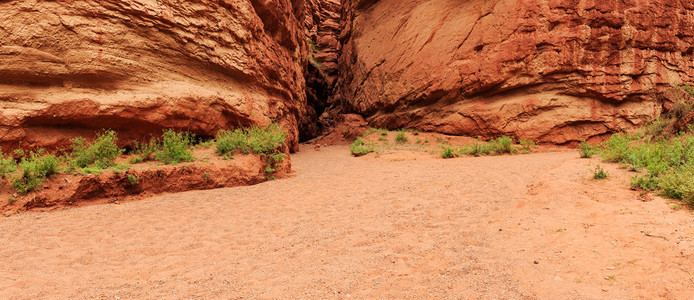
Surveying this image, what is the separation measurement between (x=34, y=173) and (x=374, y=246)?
18.0 feet

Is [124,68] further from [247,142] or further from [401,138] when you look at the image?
[401,138]

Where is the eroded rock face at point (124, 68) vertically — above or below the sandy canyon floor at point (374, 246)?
above

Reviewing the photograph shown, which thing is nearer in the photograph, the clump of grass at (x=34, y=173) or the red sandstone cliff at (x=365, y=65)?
the clump of grass at (x=34, y=173)

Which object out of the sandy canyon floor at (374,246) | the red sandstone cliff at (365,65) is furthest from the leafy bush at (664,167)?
the red sandstone cliff at (365,65)

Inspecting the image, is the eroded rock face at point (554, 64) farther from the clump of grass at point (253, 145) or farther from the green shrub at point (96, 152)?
the green shrub at point (96, 152)

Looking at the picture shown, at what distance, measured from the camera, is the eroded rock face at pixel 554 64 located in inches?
447

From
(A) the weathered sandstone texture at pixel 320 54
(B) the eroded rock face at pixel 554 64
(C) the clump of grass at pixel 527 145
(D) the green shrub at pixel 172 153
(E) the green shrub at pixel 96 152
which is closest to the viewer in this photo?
(E) the green shrub at pixel 96 152

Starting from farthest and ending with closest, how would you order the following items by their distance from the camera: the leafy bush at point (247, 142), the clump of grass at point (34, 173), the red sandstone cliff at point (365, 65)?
1. the leafy bush at point (247, 142)
2. the red sandstone cliff at point (365, 65)
3. the clump of grass at point (34, 173)

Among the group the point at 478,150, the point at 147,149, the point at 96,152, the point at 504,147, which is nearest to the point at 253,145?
the point at 147,149

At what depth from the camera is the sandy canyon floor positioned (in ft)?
7.95

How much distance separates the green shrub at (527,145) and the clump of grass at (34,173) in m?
12.4

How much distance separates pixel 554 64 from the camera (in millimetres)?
11602

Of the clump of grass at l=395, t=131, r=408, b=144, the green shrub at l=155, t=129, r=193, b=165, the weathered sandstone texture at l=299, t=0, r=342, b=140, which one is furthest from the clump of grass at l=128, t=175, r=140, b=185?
the weathered sandstone texture at l=299, t=0, r=342, b=140

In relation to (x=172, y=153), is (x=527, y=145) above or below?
below
